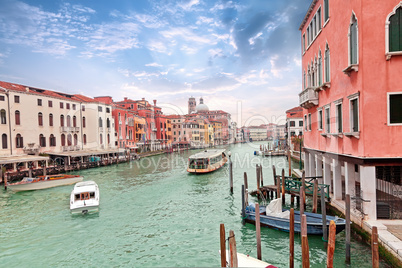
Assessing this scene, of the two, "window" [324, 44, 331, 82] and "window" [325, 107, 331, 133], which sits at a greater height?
"window" [324, 44, 331, 82]

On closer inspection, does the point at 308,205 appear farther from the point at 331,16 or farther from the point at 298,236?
the point at 331,16

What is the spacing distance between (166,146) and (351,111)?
191 feet

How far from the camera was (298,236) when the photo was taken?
9.90m

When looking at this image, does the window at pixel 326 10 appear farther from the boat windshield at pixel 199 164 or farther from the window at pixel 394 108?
the boat windshield at pixel 199 164

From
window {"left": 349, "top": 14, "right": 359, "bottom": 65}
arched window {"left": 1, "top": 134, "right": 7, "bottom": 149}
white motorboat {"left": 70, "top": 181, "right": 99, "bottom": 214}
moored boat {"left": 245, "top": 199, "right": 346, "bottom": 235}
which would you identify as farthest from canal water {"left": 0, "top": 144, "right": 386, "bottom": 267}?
arched window {"left": 1, "top": 134, "right": 7, "bottom": 149}

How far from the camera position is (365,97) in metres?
8.09

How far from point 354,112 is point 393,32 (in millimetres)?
2605

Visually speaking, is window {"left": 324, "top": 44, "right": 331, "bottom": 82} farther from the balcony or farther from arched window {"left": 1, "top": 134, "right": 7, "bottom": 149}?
arched window {"left": 1, "top": 134, "right": 7, "bottom": 149}

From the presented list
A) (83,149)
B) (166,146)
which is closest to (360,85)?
(83,149)

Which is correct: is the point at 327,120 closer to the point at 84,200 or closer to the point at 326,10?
the point at 326,10

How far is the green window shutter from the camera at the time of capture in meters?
7.78

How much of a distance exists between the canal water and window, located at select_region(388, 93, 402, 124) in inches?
162

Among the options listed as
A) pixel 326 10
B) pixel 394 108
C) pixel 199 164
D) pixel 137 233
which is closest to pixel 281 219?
pixel 394 108

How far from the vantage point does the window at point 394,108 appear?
310 inches
